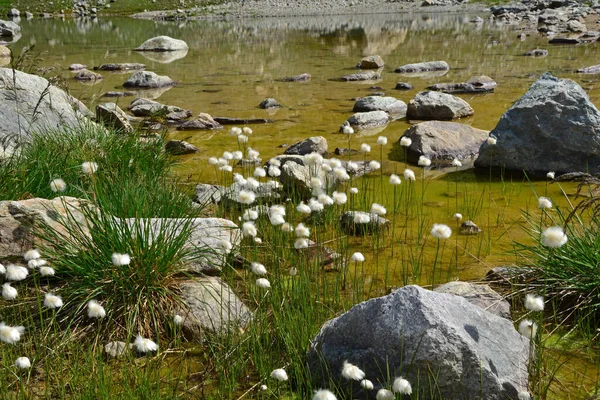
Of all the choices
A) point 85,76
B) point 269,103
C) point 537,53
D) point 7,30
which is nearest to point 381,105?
point 269,103

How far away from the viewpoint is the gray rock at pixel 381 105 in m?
15.4

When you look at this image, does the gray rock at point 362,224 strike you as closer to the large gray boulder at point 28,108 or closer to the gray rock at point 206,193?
the gray rock at point 206,193

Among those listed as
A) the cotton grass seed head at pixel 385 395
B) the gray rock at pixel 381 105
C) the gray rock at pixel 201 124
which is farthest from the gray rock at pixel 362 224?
the gray rock at pixel 381 105

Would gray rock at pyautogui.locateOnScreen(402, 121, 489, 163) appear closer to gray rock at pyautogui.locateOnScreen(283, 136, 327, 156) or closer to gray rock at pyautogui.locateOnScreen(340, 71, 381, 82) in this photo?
gray rock at pyautogui.locateOnScreen(283, 136, 327, 156)

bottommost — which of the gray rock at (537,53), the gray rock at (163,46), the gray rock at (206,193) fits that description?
the gray rock at (163,46)

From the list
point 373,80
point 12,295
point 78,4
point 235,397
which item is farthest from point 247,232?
point 78,4

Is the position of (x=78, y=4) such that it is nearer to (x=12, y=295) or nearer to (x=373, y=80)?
(x=373, y=80)

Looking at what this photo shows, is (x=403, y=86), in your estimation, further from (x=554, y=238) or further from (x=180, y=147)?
(x=554, y=238)

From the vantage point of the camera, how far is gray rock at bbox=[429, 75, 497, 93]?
17.9 m

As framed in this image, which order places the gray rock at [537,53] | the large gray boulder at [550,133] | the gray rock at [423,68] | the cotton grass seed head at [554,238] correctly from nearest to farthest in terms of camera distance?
1. the cotton grass seed head at [554,238]
2. the large gray boulder at [550,133]
3. the gray rock at [423,68]
4. the gray rock at [537,53]

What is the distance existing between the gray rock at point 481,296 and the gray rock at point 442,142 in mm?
5563

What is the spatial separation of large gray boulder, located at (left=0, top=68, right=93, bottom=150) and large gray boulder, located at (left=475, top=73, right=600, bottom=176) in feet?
20.6

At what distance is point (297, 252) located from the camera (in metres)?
6.64

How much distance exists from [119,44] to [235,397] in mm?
36559
